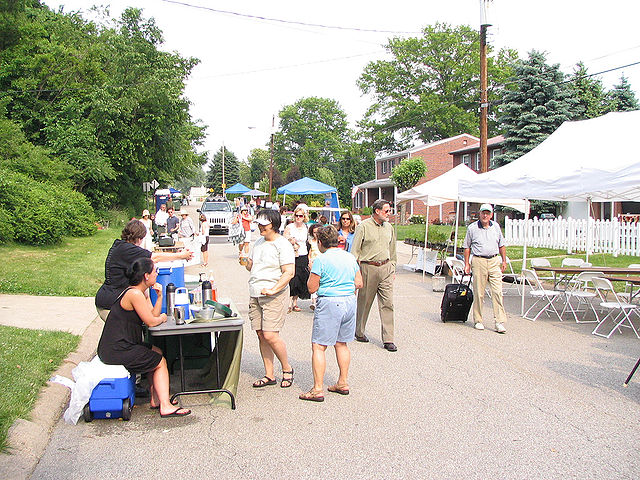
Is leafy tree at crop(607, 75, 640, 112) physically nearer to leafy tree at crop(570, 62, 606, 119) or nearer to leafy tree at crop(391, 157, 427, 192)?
leafy tree at crop(570, 62, 606, 119)

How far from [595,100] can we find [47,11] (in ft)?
107

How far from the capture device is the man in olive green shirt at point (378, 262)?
7688mm

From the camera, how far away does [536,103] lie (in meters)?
32.8

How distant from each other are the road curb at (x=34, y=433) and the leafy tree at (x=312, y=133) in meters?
80.4

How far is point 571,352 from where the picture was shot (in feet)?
24.8

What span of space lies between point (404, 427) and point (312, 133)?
85487mm

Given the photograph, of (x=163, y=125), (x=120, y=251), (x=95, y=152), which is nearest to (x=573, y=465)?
(x=120, y=251)

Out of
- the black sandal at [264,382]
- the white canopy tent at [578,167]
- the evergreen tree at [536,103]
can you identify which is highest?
the evergreen tree at [536,103]

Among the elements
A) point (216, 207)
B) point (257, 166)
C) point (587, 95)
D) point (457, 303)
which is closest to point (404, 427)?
point (457, 303)

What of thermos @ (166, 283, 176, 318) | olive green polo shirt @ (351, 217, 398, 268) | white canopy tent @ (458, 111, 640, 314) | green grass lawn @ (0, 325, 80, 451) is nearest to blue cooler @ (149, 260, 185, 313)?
thermos @ (166, 283, 176, 318)

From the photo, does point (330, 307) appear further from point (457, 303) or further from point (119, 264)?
point (457, 303)

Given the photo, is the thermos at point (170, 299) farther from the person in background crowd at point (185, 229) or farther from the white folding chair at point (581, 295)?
the person in background crowd at point (185, 229)

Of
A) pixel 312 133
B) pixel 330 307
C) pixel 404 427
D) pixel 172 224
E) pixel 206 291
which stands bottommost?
pixel 404 427

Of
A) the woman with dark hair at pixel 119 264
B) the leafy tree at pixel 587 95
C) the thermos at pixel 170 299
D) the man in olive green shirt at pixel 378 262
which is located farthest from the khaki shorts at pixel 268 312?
the leafy tree at pixel 587 95
